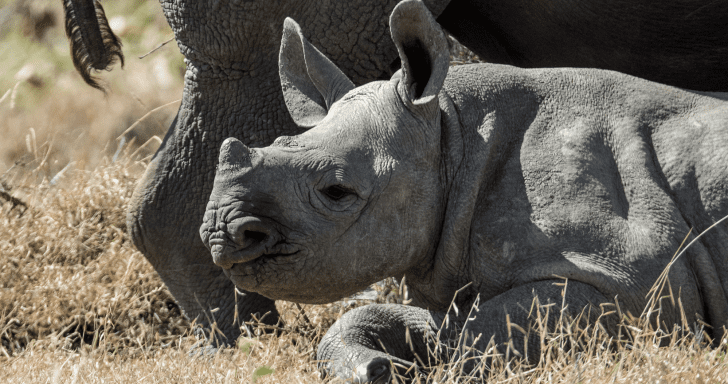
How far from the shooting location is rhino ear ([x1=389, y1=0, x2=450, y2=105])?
7.85 feet

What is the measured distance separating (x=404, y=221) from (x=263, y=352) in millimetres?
748

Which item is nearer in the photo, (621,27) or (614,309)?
(614,309)

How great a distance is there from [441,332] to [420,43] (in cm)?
79

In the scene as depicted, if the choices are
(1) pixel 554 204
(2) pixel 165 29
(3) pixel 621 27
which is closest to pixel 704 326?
(1) pixel 554 204

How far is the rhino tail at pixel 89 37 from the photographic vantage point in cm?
370

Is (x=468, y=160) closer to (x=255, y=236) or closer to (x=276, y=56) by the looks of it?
(x=255, y=236)

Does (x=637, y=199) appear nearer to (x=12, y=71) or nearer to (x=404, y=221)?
(x=404, y=221)

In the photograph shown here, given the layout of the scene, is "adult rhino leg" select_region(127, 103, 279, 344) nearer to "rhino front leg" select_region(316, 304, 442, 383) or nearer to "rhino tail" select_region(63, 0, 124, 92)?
"rhino tail" select_region(63, 0, 124, 92)

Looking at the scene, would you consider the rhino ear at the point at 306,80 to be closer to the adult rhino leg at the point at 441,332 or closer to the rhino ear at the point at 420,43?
the rhino ear at the point at 420,43

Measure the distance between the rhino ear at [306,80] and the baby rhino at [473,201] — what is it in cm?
1

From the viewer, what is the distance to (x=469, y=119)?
259 centimetres

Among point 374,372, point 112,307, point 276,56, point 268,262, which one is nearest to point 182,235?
point 112,307

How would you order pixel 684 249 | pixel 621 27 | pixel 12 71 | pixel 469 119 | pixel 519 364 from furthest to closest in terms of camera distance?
pixel 12 71, pixel 621 27, pixel 469 119, pixel 684 249, pixel 519 364

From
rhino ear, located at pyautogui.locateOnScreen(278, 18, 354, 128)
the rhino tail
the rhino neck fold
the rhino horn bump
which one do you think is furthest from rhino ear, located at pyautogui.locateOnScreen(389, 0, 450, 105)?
the rhino tail
